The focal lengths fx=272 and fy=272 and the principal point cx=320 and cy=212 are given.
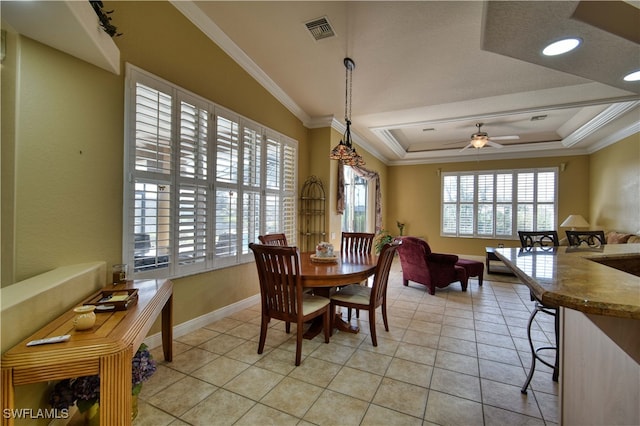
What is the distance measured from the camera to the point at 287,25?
9.04ft

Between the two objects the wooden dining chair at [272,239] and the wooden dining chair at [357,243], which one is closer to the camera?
the wooden dining chair at [272,239]

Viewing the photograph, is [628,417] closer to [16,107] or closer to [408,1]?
[408,1]

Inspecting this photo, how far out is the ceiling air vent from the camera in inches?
104

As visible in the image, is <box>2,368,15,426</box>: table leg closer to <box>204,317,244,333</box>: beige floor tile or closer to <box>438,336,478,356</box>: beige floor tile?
<box>204,317,244,333</box>: beige floor tile

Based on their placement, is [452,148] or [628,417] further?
[452,148]

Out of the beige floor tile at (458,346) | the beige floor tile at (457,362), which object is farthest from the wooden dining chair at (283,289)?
the beige floor tile at (458,346)

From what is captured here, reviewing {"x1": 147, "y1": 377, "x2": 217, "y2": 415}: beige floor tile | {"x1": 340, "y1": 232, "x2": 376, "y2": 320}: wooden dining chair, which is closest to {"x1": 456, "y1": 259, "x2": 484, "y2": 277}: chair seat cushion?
{"x1": 340, "y1": 232, "x2": 376, "y2": 320}: wooden dining chair

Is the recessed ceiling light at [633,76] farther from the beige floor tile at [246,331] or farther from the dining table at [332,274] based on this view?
the beige floor tile at [246,331]

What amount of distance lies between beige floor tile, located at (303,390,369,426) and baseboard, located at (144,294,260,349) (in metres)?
1.65

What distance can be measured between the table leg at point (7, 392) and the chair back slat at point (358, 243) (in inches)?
121

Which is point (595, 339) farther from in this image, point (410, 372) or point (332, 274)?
point (332, 274)

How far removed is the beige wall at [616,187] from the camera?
4824 mm

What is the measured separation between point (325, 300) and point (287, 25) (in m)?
2.79

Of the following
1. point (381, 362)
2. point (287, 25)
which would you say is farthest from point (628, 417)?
point (287, 25)
